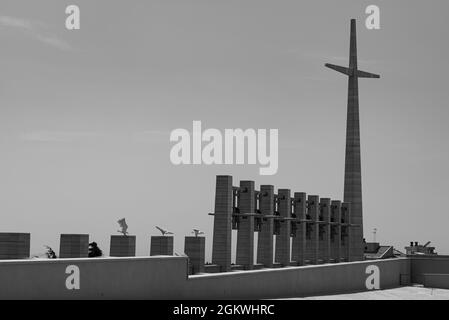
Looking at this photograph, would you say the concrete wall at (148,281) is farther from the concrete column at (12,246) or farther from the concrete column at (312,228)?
the concrete column at (312,228)

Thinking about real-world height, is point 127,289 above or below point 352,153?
below

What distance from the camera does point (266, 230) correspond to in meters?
42.6

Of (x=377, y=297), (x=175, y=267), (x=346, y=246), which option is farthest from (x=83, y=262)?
(x=346, y=246)

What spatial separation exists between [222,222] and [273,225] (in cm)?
780

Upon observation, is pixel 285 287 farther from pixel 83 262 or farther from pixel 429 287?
pixel 429 287

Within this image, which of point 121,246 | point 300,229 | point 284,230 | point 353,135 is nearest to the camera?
point 121,246

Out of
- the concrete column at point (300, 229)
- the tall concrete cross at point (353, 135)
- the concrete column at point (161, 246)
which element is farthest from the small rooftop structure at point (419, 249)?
the concrete column at point (161, 246)

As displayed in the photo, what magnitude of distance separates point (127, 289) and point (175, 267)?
225 cm

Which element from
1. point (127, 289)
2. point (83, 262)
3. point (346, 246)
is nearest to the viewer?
point (83, 262)

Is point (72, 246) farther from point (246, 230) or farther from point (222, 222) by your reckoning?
point (246, 230)

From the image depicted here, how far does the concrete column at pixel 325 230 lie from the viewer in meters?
55.4


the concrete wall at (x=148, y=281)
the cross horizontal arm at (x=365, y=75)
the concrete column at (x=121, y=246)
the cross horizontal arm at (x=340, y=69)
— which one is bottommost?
the concrete wall at (x=148, y=281)

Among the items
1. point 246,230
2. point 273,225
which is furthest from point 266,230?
point 246,230
